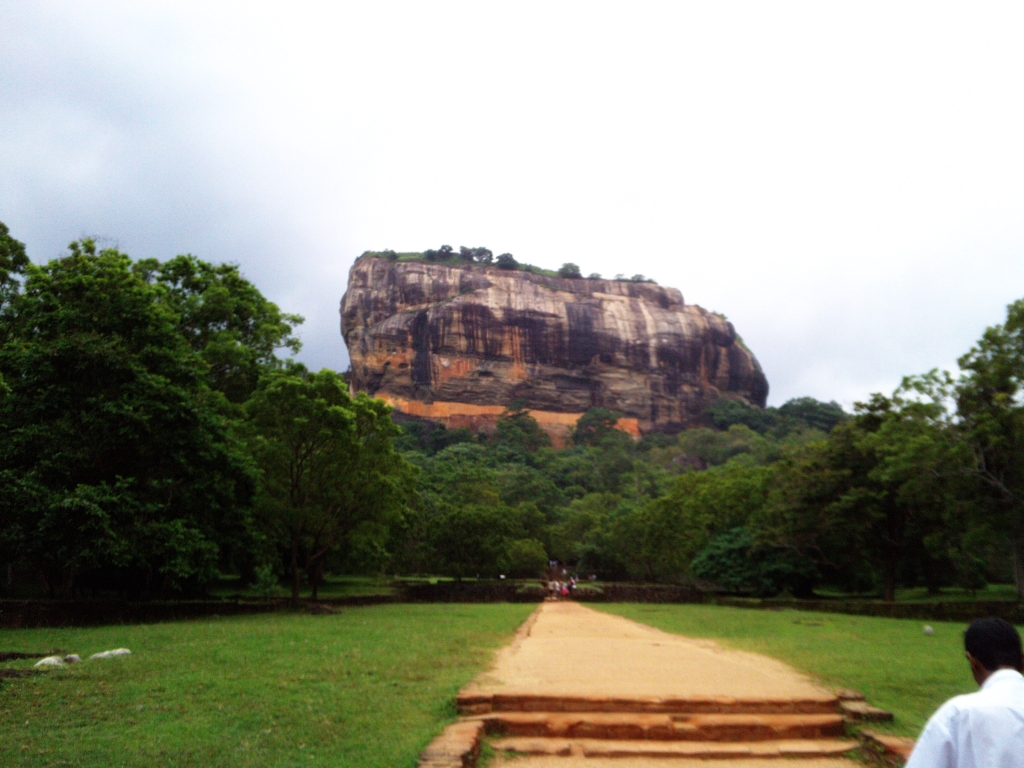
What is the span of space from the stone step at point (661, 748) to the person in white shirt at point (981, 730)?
438cm

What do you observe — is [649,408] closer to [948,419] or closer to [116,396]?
[948,419]

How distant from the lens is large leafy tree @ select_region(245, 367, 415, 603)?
20016 mm

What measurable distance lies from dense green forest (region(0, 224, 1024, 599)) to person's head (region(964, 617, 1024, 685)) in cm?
1194

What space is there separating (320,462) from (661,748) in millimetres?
16268

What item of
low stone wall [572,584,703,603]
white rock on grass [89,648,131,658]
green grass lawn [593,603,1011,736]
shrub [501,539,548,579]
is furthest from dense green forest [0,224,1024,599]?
shrub [501,539,548,579]

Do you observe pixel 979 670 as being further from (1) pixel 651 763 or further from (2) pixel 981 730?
(1) pixel 651 763

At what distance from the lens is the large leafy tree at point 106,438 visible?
1445cm

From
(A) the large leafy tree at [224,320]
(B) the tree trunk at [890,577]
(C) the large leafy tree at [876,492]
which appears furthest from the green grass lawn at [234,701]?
(B) the tree trunk at [890,577]

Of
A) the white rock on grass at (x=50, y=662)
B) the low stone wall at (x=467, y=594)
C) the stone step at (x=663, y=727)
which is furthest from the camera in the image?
the low stone wall at (x=467, y=594)

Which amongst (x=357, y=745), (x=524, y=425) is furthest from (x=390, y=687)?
(x=524, y=425)

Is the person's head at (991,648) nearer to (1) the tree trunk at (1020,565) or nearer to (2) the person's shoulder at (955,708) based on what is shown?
(2) the person's shoulder at (955,708)

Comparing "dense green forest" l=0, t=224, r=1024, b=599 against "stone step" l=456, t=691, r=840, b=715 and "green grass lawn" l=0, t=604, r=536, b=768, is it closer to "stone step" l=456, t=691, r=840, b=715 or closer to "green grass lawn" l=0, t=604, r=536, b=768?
"green grass lawn" l=0, t=604, r=536, b=768

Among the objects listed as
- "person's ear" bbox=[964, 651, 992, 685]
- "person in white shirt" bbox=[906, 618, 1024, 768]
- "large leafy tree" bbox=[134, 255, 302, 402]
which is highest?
"large leafy tree" bbox=[134, 255, 302, 402]

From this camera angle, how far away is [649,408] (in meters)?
103
